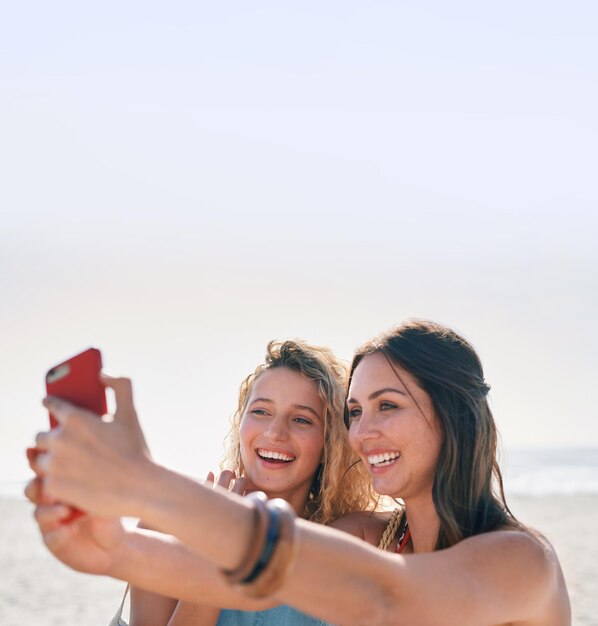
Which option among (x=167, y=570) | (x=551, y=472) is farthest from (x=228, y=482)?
(x=551, y=472)

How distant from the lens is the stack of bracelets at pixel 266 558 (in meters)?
1.85

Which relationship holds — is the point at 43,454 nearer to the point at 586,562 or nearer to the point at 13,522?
the point at 586,562

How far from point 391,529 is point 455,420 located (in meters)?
0.69

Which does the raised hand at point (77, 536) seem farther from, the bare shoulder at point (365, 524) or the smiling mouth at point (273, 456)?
the smiling mouth at point (273, 456)

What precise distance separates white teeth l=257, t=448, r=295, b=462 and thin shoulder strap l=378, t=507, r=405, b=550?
2.40 feet

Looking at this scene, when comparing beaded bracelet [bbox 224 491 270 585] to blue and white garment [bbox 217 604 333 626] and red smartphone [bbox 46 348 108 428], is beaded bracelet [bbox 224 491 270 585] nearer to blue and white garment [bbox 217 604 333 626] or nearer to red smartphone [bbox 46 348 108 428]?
red smartphone [bbox 46 348 108 428]

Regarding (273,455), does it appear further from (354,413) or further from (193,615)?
(193,615)

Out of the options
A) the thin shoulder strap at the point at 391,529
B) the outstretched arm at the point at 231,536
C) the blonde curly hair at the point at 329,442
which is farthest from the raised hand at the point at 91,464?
the blonde curly hair at the point at 329,442

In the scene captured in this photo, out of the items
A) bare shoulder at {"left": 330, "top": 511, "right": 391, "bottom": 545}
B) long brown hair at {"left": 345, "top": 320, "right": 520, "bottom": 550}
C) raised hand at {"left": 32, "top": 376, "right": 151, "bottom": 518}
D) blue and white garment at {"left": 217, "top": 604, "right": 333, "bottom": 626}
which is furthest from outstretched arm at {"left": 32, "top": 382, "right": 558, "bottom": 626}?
blue and white garment at {"left": 217, "top": 604, "right": 333, "bottom": 626}

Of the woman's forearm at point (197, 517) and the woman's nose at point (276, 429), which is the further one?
the woman's nose at point (276, 429)

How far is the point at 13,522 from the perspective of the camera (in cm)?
1814

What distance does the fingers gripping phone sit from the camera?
6.51 feet

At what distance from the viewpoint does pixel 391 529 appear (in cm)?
399

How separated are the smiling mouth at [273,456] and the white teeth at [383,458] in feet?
3.18
